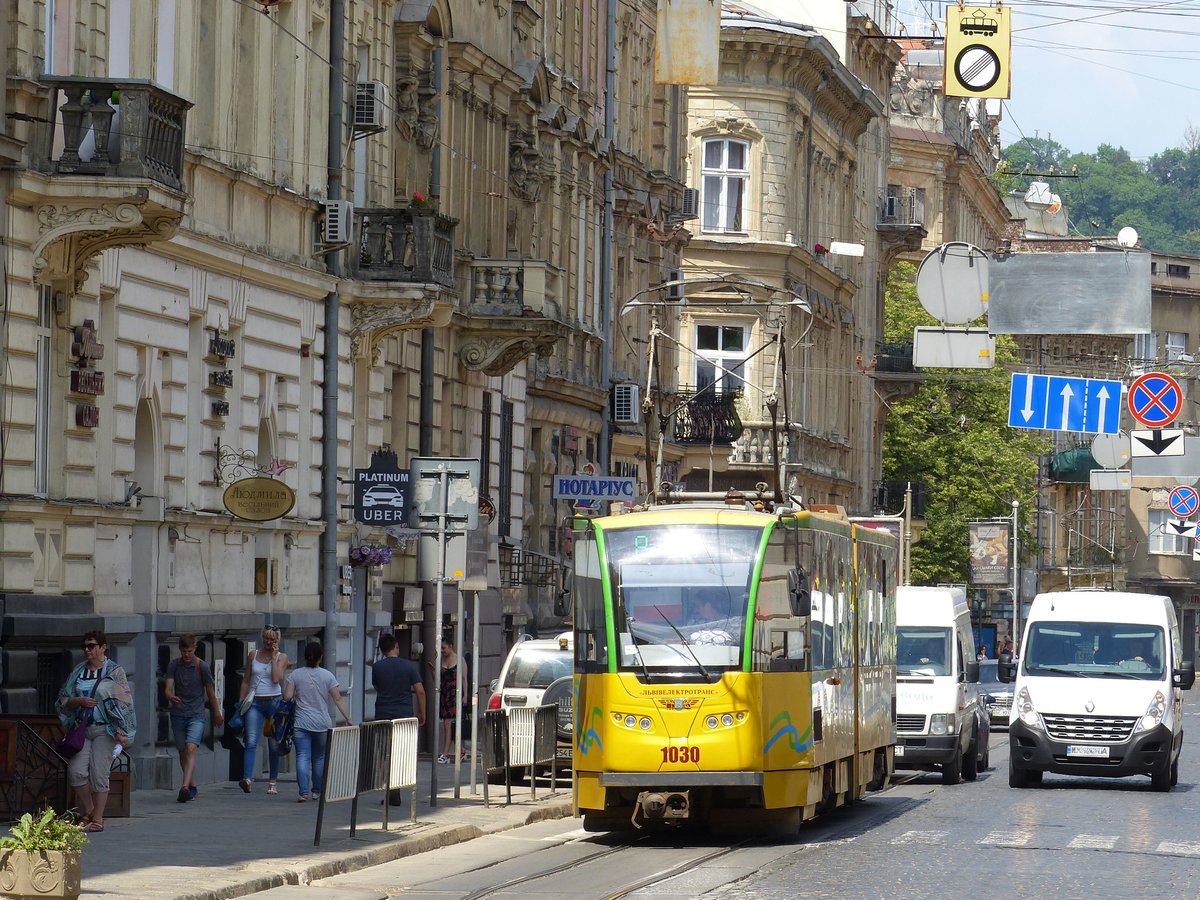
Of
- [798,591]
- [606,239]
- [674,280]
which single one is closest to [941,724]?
[798,591]

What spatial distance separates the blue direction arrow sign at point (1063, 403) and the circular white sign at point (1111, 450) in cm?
950

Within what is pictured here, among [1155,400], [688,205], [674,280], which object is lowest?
[1155,400]

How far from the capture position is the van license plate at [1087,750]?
2980 cm

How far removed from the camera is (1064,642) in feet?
102

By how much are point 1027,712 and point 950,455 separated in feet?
156

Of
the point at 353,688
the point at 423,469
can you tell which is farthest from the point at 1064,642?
the point at 423,469

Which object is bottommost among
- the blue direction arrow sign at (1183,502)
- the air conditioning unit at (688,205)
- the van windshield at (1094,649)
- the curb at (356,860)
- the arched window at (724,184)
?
the curb at (356,860)

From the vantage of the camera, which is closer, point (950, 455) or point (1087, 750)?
point (1087, 750)

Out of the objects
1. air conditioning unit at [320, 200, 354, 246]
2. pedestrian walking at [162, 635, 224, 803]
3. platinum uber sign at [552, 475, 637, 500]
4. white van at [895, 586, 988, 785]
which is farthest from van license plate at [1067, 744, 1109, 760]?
pedestrian walking at [162, 635, 224, 803]

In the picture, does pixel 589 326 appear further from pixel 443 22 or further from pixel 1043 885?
pixel 1043 885

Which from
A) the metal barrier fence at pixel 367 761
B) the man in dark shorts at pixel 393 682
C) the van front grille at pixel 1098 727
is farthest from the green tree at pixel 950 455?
the metal barrier fence at pixel 367 761

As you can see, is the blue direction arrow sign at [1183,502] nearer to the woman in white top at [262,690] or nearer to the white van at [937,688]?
the white van at [937,688]

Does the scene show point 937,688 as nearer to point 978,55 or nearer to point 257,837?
point 978,55

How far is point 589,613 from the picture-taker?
72.8ft
